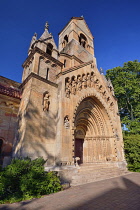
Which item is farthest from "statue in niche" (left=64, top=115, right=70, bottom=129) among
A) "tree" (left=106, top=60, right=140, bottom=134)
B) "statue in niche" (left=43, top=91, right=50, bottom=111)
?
"tree" (left=106, top=60, right=140, bottom=134)

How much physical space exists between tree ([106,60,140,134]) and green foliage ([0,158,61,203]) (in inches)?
631

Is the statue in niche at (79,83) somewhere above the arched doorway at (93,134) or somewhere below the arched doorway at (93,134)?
above

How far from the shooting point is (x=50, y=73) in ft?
36.9

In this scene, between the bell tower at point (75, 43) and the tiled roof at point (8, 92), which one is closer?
the tiled roof at point (8, 92)

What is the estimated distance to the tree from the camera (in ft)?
63.0

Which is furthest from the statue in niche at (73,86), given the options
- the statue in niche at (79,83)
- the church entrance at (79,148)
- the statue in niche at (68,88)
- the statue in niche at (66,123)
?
the church entrance at (79,148)

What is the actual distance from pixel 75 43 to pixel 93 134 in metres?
13.0

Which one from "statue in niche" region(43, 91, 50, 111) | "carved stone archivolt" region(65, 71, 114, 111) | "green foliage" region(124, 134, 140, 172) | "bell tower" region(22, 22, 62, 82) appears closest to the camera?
"statue in niche" region(43, 91, 50, 111)

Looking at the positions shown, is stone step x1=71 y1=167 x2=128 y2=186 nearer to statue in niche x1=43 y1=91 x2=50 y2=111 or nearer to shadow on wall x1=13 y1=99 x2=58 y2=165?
shadow on wall x1=13 y1=99 x2=58 y2=165

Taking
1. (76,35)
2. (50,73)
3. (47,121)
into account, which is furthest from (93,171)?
(76,35)

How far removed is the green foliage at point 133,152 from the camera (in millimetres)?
12872

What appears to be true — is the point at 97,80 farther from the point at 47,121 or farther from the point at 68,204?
the point at 68,204

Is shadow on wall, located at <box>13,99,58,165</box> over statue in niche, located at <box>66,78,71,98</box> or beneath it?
beneath

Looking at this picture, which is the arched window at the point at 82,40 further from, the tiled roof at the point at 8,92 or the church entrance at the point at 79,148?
the church entrance at the point at 79,148
